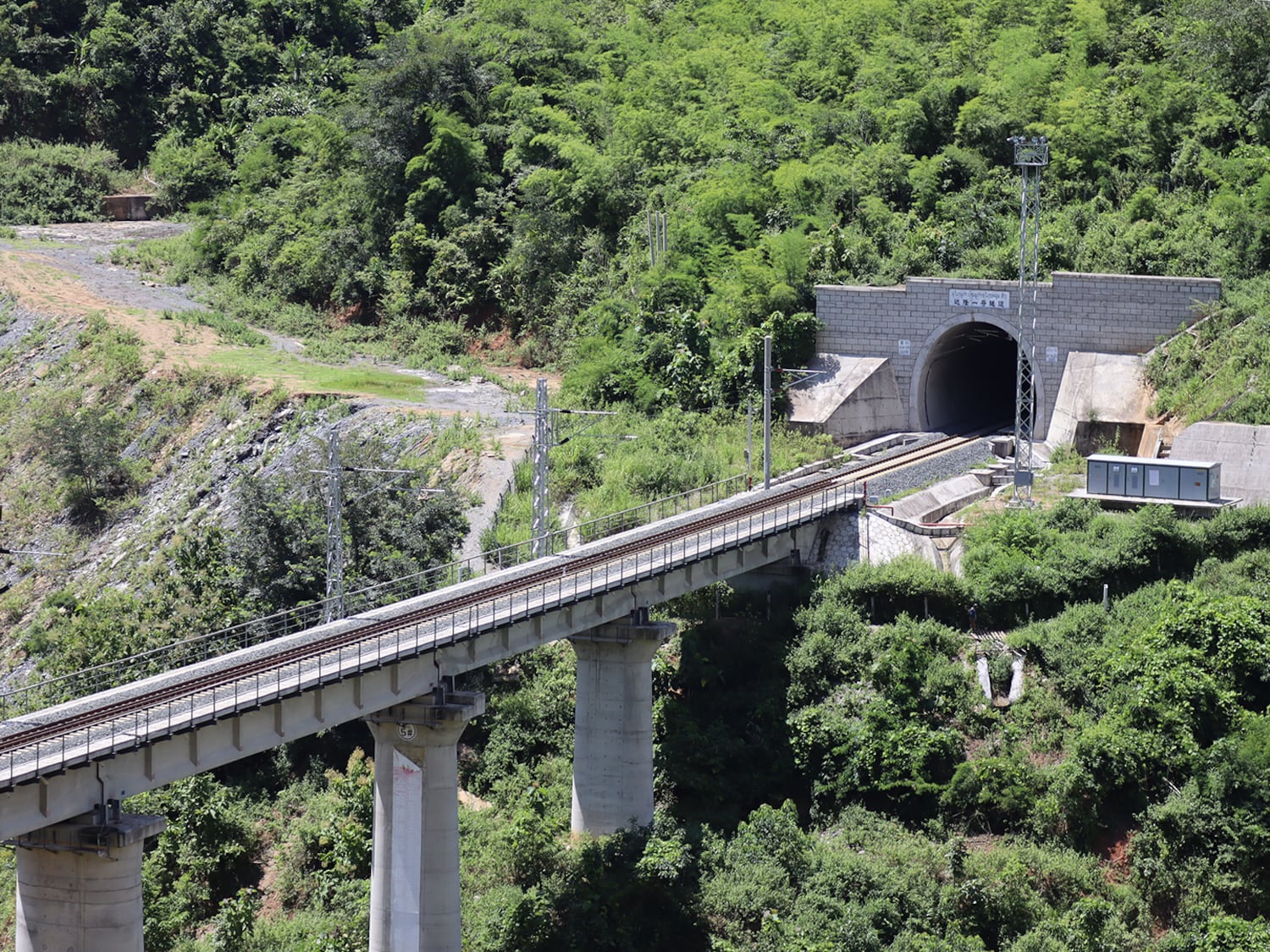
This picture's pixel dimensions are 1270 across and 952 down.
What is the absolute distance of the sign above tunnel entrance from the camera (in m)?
65.5

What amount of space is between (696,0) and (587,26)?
6.09 meters

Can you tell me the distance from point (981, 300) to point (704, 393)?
10548 mm

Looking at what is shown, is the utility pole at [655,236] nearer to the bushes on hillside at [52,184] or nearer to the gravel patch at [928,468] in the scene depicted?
the gravel patch at [928,468]

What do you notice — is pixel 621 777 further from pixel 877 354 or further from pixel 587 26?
pixel 587 26

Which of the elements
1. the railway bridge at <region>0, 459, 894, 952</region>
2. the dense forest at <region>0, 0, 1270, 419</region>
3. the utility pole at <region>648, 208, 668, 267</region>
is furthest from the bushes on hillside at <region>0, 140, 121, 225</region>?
the railway bridge at <region>0, 459, 894, 952</region>

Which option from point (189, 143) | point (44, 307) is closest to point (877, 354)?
point (44, 307)

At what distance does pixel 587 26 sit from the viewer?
101000mm

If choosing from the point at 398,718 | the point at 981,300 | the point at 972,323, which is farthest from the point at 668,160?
the point at 398,718

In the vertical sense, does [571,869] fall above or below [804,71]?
below

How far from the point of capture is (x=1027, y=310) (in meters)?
65.8

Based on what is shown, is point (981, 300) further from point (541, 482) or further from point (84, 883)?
point (84, 883)

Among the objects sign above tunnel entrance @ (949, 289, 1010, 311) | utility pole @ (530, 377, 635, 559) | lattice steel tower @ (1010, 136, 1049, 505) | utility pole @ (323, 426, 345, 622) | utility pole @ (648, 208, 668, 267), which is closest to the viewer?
utility pole @ (323, 426, 345, 622)

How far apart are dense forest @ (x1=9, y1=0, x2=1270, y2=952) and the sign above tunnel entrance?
2081 millimetres

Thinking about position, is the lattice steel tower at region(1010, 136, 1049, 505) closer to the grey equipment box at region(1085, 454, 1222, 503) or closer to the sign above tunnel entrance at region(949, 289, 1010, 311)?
the sign above tunnel entrance at region(949, 289, 1010, 311)
